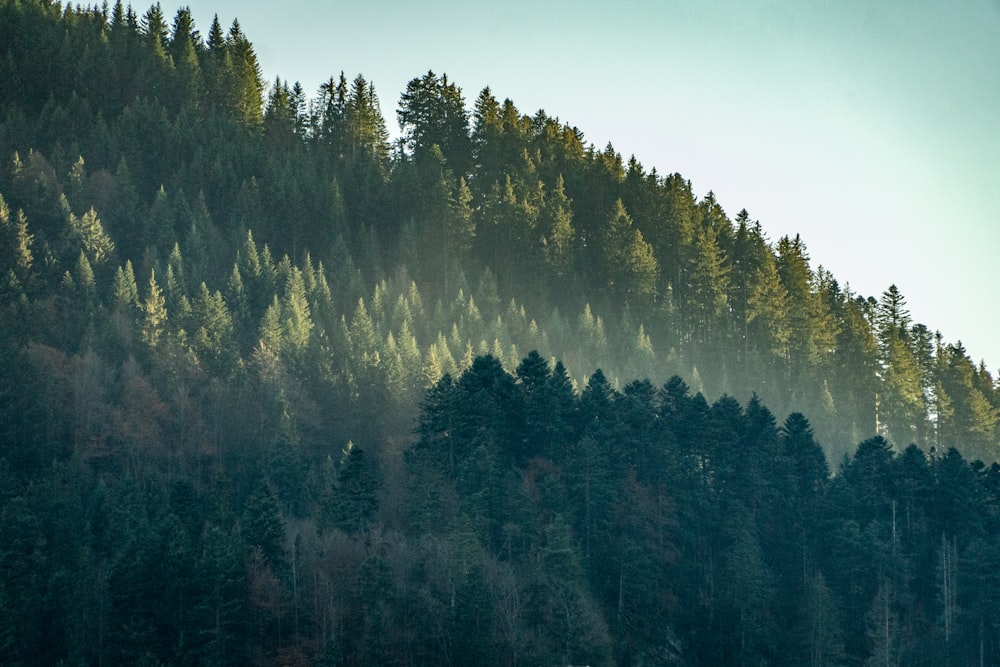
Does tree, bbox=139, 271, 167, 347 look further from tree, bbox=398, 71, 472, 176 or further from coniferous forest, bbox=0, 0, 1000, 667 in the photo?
tree, bbox=398, 71, 472, 176

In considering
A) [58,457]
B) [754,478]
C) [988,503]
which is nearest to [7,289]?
[58,457]

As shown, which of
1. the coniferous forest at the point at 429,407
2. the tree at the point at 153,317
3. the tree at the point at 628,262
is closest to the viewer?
the coniferous forest at the point at 429,407

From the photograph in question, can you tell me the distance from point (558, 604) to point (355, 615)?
12.5m

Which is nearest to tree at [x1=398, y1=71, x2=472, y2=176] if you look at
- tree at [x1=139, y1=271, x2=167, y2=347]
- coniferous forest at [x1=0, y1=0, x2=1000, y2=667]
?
coniferous forest at [x1=0, y1=0, x2=1000, y2=667]

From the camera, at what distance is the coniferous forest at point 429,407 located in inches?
2911

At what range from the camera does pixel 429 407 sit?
303ft

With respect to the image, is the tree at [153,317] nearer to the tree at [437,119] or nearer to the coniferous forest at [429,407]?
the coniferous forest at [429,407]

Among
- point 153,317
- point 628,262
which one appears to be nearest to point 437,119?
point 628,262

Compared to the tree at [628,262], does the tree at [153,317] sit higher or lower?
lower

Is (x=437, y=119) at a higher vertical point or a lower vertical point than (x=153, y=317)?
higher

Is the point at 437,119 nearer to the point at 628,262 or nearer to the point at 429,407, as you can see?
the point at 628,262

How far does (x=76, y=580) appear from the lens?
72125 millimetres

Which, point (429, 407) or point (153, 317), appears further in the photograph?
point (153, 317)

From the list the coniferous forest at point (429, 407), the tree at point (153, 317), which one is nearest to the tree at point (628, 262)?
the coniferous forest at point (429, 407)
